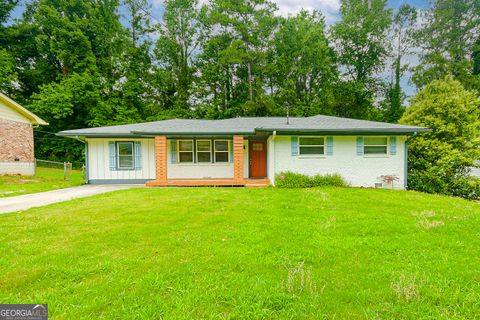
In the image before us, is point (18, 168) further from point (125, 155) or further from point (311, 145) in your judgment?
point (311, 145)

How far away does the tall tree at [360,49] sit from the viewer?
2352 centimetres

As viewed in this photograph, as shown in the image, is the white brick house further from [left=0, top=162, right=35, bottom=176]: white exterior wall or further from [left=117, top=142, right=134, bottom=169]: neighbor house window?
[left=0, top=162, right=35, bottom=176]: white exterior wall

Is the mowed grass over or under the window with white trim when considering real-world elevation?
under

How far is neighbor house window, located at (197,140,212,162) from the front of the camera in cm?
1165

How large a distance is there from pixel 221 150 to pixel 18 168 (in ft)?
42.2

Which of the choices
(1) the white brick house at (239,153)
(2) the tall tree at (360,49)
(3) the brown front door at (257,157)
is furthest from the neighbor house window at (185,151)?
(2) the tall tree at (360,49)

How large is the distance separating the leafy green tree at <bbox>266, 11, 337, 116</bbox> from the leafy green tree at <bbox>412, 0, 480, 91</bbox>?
31.0 ft

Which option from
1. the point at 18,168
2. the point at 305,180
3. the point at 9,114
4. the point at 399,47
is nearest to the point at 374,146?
the point at 305,180

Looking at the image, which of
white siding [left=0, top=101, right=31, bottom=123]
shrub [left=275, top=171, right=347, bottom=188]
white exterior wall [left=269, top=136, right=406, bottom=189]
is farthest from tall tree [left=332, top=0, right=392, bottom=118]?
white siding [left=0, top=101, right=31, bottom=123]

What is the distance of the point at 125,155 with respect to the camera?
11438 millimetres

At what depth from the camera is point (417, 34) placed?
24.1 m

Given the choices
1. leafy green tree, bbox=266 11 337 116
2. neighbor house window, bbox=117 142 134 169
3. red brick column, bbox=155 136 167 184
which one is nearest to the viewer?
red brick column, bbox=155 136 167 184

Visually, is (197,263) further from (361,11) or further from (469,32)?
(469,32)

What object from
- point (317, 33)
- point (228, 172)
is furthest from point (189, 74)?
point (228, 172)
